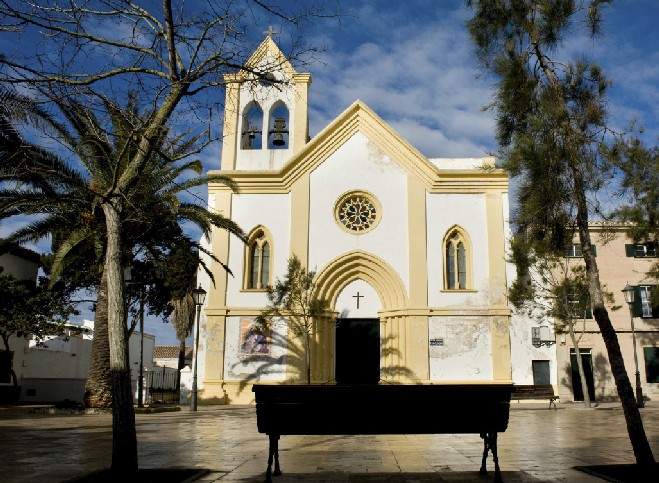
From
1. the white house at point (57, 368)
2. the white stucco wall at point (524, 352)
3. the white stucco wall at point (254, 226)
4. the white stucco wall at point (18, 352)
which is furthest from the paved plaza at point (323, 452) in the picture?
the white stucco wall at point (18, 352)

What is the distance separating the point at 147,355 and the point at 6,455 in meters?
41.7

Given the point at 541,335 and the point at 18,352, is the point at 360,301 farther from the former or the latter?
the point at 18,352

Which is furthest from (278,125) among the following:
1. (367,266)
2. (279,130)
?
(367,266)

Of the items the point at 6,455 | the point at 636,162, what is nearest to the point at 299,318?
the point at 6,455

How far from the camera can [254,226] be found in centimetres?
2577

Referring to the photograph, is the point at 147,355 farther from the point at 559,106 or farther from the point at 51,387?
the point at 559,106

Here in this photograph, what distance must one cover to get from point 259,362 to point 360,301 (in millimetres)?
5016

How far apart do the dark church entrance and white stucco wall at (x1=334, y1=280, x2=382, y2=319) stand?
283 millimetres

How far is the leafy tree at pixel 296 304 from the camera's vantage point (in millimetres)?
23766

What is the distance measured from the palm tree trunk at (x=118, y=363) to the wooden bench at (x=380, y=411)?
4.86 ft

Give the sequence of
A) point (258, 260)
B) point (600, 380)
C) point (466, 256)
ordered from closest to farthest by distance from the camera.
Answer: point (466, 256) → point (258, 260) → point (600, 380)

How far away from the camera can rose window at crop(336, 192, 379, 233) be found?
84.6 feet

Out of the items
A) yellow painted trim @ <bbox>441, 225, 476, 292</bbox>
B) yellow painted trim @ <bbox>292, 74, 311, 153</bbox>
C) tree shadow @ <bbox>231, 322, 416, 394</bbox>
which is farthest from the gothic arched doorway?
yellow painted trim @ <bbox>292, 74, 311, 153</bbox>

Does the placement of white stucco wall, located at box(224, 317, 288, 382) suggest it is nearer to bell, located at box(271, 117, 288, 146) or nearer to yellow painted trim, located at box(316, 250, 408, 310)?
yellow painted trim, located at box(316, 250, 408, 310)
